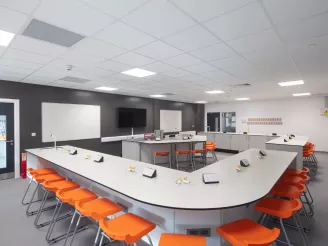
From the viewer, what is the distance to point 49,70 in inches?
160

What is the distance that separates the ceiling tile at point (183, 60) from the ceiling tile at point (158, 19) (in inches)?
35.2

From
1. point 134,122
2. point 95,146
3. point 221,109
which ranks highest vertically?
point 221,109

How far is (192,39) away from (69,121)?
5.23 metres

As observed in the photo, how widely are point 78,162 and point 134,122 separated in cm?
513

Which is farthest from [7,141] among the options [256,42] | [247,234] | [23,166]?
[256,42]

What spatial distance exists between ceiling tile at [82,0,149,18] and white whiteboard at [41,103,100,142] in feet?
16.1

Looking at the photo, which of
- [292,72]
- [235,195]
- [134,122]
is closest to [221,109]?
[134,122]

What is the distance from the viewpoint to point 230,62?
3508 mm

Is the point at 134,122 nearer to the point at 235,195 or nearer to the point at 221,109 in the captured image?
the point at 221,109

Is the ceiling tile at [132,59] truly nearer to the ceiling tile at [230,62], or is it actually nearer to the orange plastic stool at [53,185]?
the ceiling tile at [230,62]

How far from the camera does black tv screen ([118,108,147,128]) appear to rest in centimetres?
774

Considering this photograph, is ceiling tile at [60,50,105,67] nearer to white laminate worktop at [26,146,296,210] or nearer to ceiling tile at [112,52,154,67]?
ceiling tile at [112,52,154,67]

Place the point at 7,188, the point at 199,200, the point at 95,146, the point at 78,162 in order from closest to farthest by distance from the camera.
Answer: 1. the point at 199,200
2. the point at 78,162
3. the point at 7,188
4. the point at 95,146

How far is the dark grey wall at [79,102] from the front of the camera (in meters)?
5.28
